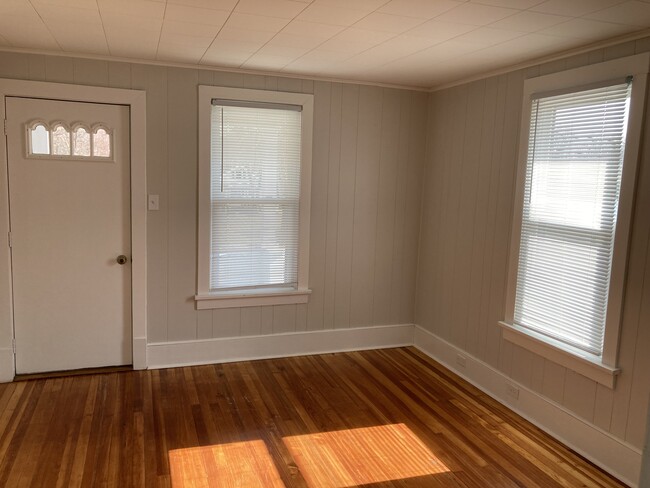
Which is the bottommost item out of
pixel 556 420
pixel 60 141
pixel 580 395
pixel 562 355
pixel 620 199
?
pixel 556 420

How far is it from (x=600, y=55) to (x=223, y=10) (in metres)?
2.03

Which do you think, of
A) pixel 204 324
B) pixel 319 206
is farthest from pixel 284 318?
pixel 319 206

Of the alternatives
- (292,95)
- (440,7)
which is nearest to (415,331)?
(292,95)

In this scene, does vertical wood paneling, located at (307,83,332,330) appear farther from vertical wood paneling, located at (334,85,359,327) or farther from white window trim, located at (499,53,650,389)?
white window trim, located at (499,53,650,389)

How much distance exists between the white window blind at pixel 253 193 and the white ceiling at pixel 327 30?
0.48 metres

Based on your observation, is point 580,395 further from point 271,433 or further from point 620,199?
point 271,433

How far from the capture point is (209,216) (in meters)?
3.99

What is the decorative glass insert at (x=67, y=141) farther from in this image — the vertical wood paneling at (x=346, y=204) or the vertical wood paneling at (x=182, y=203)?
the vertical wood paneling at (x=346, y=204)

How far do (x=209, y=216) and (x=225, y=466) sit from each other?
74.6 inches

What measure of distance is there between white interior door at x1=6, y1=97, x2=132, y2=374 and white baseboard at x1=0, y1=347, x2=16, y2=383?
2.5 inches

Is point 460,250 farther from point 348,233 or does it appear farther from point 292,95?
point 292,95

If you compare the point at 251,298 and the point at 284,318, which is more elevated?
the point at 251,298

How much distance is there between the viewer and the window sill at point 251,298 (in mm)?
4078

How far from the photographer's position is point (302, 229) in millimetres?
4273
